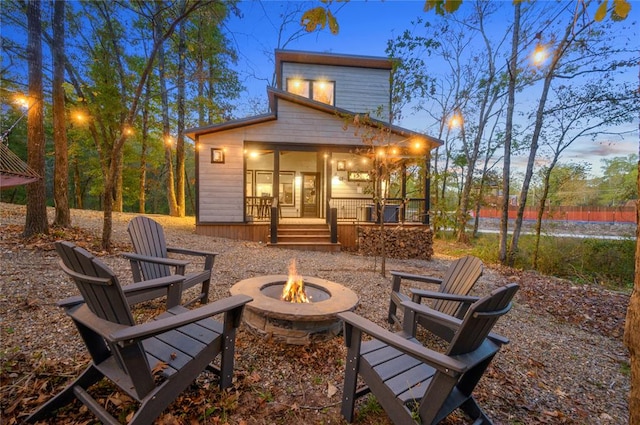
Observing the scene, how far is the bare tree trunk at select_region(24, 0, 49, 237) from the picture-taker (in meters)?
5.25

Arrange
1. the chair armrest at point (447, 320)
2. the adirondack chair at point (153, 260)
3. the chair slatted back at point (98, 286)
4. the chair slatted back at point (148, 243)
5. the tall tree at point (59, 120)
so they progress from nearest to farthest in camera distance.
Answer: the chair slatted back at point (98, 286)
the chair armrest at point (447, 320)
the adirondack chair at point (153, 260)
the chair slatted back at point (148, 243)
the tall tree at point (59, 120)

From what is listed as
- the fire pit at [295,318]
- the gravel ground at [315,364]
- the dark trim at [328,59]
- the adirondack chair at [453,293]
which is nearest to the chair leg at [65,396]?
the gravel ground at [315,364]

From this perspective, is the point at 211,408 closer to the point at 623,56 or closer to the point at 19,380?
the point at 19,380

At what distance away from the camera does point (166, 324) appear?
1588 mm

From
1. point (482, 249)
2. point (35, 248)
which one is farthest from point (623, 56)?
point (35, 248)

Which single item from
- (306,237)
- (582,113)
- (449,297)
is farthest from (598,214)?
(449,297)

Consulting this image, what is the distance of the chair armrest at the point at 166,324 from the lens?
1.41m

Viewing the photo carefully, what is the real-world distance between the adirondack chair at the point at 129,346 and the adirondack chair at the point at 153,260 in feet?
3.60

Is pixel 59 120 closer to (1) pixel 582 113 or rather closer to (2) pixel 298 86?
(2) pixel 298 86

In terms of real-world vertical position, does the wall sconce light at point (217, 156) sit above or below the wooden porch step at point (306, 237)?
above

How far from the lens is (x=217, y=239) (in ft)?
29.0

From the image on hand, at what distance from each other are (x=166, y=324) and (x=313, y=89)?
1323 centimetres

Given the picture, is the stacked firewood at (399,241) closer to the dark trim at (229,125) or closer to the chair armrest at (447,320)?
the dark trim at (229,125)

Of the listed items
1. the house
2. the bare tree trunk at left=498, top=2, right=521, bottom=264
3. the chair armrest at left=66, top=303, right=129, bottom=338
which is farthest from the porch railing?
the chair armrest at left=66, top=303, right=129, bottom=338
